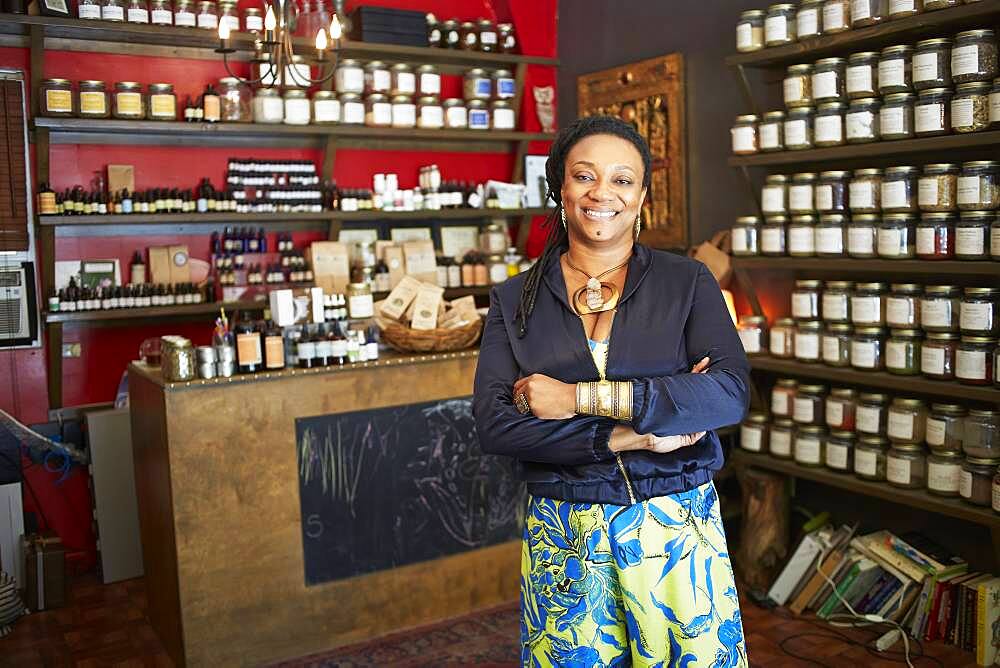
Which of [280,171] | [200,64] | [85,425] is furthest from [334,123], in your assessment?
[85,425]

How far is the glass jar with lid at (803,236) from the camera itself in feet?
11.4

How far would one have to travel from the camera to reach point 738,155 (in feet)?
12.1

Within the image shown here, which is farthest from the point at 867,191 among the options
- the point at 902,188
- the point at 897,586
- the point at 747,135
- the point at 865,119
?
the point at 897,586

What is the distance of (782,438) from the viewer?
3.64m

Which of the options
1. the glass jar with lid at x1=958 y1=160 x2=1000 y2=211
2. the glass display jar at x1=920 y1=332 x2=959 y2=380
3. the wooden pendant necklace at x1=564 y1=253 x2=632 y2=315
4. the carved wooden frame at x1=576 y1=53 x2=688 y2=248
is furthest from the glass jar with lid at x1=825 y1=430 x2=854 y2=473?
the wooden pendant necklace at x1=564 y1=253 x2=632 y2=315

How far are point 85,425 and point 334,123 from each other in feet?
5.68

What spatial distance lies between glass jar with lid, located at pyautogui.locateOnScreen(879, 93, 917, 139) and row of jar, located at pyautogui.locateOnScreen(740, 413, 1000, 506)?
103cm

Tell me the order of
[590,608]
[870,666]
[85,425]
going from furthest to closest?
[85,425] → [870,666] → [590,608]

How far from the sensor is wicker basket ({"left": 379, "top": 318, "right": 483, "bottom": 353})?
135 inches

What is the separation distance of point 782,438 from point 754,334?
16.4 inches

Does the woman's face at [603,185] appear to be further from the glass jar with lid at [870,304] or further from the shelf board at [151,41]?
the shelf board at [151,41]

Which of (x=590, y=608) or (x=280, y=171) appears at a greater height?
(x=280, y=171)

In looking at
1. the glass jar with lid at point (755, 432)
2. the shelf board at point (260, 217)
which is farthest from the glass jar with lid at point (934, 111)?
the shelf board at point (260, 217)

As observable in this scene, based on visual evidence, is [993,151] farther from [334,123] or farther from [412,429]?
[334,123]
